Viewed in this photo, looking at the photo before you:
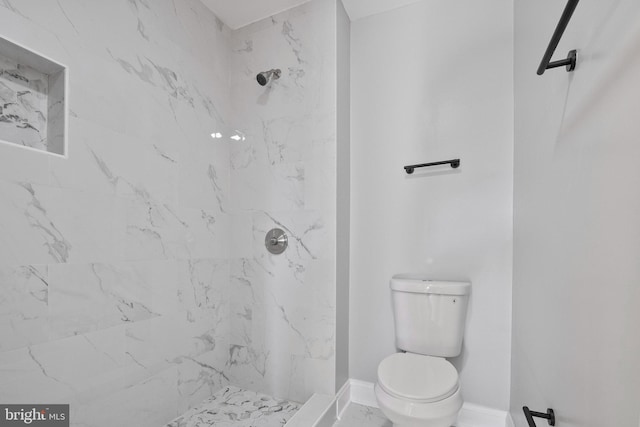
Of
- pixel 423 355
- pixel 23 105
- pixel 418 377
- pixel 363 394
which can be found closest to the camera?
pixel 23 105

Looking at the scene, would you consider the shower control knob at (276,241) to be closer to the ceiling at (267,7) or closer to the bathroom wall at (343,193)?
the bathroom wall at (343,193)

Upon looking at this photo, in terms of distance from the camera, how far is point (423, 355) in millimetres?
1539

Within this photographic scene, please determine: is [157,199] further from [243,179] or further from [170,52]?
[170,52]

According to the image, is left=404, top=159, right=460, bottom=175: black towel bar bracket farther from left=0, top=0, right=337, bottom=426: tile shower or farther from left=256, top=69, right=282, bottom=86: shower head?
left=256, top=69, right=282, bottom=86: shower head

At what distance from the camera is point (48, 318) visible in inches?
43.6

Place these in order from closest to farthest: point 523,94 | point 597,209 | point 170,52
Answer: point 597,209 < point 523,94 < point 170,52

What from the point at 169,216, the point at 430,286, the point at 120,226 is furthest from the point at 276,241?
the point at 430,286

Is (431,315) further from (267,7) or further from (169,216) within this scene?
(267,7)

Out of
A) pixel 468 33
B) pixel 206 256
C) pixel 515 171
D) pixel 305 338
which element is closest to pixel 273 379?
pixel 305 338

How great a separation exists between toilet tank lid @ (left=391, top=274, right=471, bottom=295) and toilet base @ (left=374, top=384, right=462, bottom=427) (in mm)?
→ 468

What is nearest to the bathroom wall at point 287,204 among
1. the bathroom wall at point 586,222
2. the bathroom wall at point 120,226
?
the bathroom wall at point 120,226

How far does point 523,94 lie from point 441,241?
81 centimetres

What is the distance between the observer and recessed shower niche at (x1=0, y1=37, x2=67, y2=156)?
108 cm

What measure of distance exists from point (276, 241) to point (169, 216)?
0.61 m
